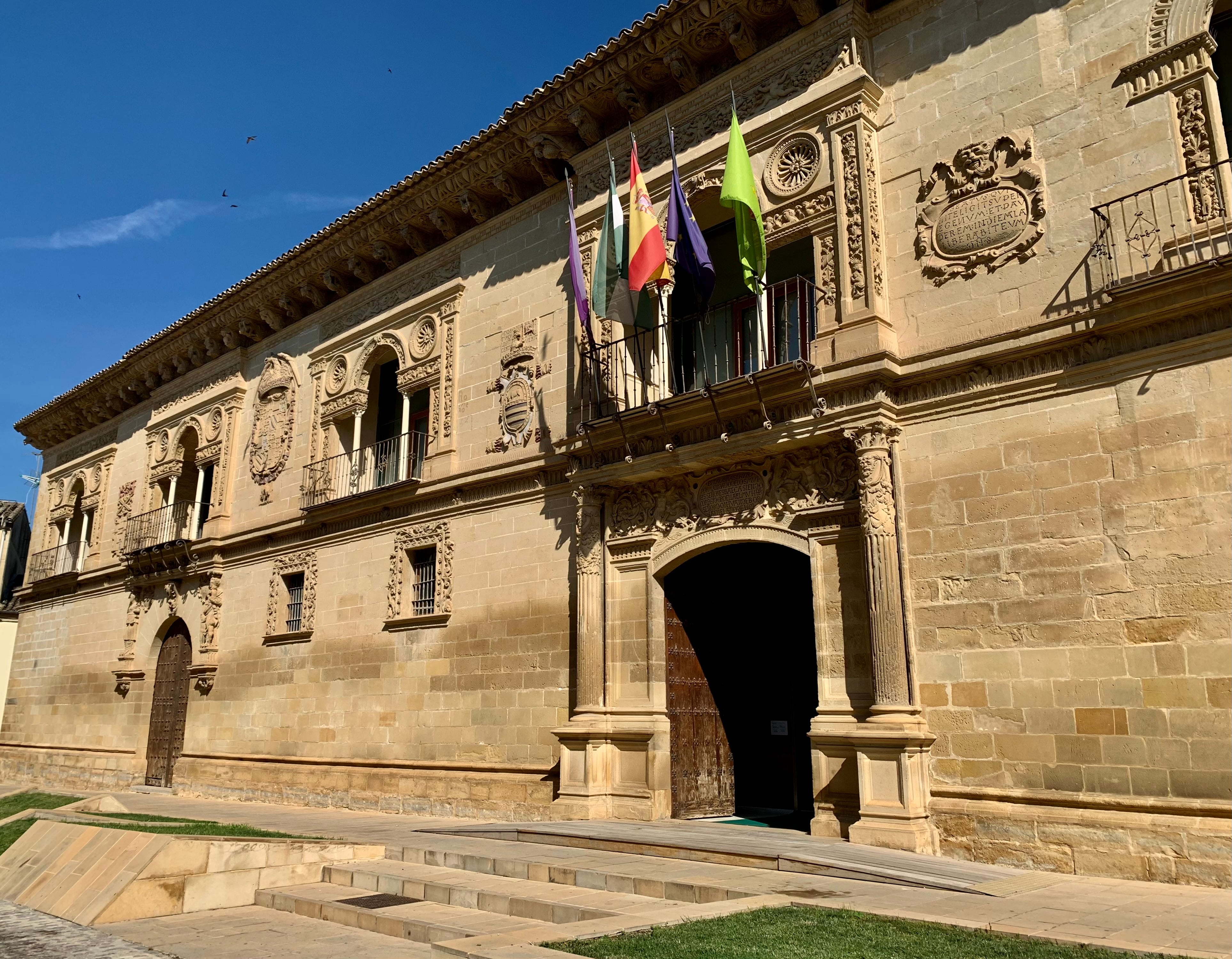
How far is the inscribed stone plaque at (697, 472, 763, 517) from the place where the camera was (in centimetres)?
948

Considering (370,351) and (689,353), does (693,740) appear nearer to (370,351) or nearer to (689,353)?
(689,353)

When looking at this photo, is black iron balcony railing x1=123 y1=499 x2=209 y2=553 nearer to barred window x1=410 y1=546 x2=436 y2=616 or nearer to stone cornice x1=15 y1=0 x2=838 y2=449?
stone cornice x1=15 y1=0 x2=838 y2=449

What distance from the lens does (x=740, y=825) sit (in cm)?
922

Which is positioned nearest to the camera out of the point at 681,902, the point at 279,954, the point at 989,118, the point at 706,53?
the point at 279,954

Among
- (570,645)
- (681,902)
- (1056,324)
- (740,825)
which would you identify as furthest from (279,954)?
(1056,324)

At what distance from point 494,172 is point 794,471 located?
252 inches

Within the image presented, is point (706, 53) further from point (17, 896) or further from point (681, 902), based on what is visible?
point (17, 896)

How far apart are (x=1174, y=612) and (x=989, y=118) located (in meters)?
4.49

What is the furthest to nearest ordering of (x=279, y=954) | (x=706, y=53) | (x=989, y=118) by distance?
(x=706, y=53), (x=989, y=118), (x=279, y=954)

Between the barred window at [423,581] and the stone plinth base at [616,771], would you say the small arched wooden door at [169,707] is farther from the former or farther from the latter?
the stone plinth base at [616,771]

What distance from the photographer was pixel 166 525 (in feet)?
62.5

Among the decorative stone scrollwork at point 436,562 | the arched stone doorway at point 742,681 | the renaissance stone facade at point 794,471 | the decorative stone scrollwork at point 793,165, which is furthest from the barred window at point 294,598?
the decorative stone scrollwork at point 793,165

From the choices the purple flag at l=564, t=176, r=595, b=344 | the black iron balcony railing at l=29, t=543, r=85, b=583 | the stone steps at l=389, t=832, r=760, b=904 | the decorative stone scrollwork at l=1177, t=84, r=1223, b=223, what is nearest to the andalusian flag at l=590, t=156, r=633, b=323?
the purple flag at l=564, t=176, r=595, b=344

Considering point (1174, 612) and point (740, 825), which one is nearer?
point (1174, 612)
